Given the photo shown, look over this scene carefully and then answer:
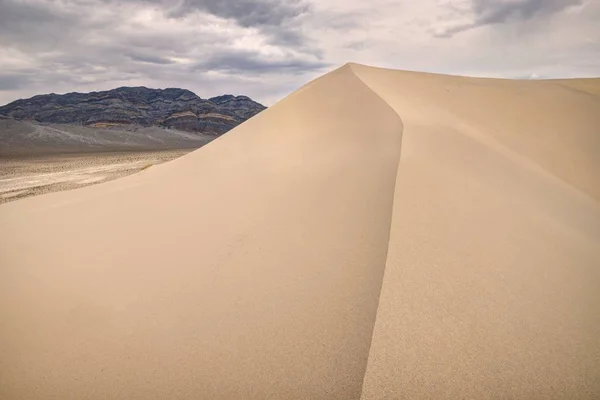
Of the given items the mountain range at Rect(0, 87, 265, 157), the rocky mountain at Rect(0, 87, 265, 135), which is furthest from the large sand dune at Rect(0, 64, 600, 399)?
the rocky mountain at Rect(0, 87, 265, 135)

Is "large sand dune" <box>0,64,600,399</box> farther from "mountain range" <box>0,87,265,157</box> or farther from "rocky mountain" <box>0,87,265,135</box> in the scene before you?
"rocky mountain" <box>0,87,265,135</box>

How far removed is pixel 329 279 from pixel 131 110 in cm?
9827

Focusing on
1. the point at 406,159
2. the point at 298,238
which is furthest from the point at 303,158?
the point at 298,238

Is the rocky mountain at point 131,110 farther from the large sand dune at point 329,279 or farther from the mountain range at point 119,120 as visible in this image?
the large sand dune at point 329,279

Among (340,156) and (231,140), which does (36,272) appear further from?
(231,140)

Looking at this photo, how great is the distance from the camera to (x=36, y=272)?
389cm

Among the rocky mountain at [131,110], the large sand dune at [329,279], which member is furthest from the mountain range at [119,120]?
the large sand dune at [329,279]

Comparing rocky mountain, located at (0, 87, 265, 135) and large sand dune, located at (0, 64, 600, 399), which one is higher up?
rocky mountain, located at (0, 87, 265, 135)

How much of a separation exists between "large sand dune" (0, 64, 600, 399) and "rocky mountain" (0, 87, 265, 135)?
77.8 m

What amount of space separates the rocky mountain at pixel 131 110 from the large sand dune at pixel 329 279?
7784 centimetres

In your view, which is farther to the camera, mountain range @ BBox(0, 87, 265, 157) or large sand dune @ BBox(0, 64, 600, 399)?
mountain range @ BBox(0, 87, 265, 157)

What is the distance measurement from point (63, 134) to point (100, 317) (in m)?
55.4

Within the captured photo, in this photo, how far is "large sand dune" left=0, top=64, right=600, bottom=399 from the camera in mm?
2258

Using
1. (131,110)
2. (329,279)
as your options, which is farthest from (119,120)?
(329,279)
